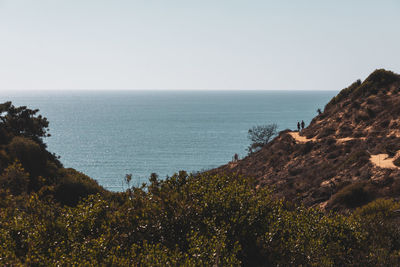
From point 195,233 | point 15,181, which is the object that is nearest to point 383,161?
point 195,233

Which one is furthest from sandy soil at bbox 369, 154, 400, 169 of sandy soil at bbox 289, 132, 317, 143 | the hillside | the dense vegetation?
the dense vegetation

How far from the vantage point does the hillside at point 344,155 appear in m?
30.3

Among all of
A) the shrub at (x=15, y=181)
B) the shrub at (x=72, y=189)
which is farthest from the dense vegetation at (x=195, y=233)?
the shrub at (x=72, y=189)

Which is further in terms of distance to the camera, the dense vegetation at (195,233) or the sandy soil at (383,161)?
the sandy soil at (383,161)

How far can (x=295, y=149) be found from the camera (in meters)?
53.8

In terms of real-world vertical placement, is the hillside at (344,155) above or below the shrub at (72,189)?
above

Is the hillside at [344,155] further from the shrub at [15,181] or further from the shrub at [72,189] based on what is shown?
the shrub at [15,181]

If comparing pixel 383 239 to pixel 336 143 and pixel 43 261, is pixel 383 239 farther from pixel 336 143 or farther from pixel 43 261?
pixel 336 143

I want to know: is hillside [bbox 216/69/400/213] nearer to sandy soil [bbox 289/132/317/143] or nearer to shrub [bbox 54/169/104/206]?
sandy soil [bbox 289/132/317/143]

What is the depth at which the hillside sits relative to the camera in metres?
30.3

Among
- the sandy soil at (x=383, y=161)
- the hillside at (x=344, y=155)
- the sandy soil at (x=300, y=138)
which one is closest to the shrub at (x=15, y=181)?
the hillside at (x=344, y=155)

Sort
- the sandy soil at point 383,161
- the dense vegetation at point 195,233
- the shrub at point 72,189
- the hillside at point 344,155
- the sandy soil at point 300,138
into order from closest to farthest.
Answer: the dense vegetation at point 195,233 < the hillside at point 344,155 < the sandy soil at point 383,161 < the shrub at point 72,189 < the sandy soil at point 300,138

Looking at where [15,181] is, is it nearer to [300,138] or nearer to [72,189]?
[72,189]

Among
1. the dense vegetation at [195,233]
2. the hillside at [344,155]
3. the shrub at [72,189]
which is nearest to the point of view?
the dense vegetation at [195,233]
